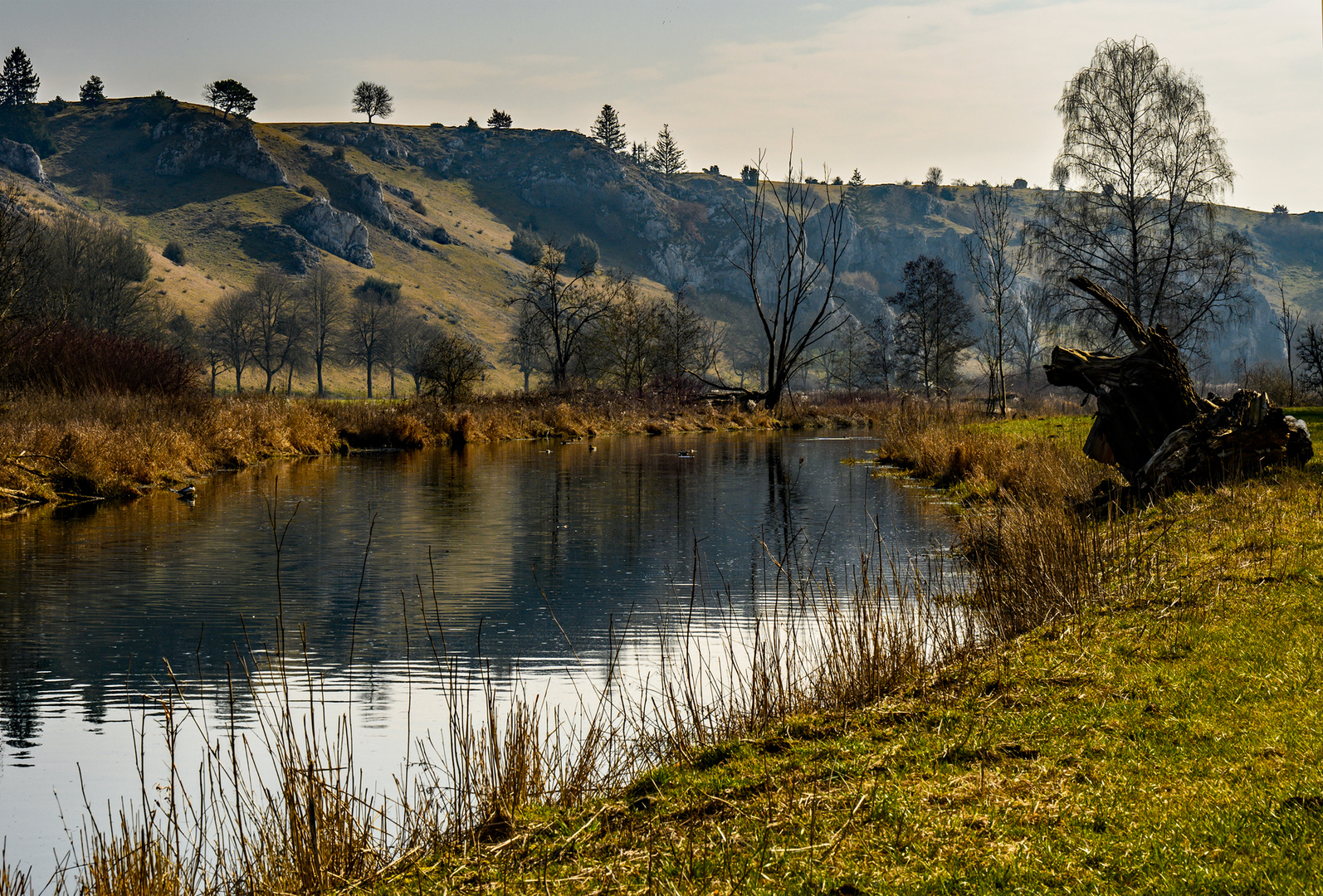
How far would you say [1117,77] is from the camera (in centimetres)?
3441

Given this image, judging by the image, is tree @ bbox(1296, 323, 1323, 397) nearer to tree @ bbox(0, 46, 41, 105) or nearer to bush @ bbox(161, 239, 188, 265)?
bush @ bbox(161, 239, 188, 265)

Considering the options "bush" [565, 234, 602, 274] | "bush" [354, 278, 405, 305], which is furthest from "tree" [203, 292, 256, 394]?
"bush" [565, 234, 602, 274]

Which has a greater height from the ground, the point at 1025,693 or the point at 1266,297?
the point at 1266,297

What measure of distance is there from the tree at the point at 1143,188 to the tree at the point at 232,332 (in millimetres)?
68250

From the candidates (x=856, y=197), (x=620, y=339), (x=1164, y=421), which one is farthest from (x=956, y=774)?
(x=856, y=197)

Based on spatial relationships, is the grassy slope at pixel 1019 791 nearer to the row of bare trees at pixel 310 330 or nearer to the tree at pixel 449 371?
the tree at pixel 449 371

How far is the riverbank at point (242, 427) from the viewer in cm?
1950

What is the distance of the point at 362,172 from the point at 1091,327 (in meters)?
122

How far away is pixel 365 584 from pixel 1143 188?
3258 centimetres

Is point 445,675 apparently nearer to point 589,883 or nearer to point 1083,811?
point 589,883

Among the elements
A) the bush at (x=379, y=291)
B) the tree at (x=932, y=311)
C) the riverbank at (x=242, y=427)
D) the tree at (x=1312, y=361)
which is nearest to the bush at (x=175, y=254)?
the bush at (x=379, y=291)

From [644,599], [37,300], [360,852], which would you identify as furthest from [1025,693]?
[37,300]

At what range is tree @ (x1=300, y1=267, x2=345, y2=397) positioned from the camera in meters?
93.4

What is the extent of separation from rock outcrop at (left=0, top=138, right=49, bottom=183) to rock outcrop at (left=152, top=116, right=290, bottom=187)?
13.9 meters
